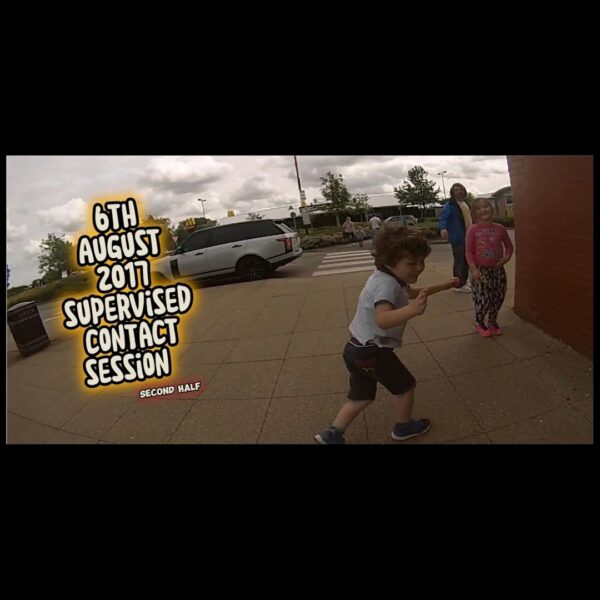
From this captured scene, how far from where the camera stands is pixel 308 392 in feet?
7.27

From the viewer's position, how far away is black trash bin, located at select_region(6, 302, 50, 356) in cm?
231

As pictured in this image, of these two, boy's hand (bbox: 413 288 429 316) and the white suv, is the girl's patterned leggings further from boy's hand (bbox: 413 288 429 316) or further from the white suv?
the white suv

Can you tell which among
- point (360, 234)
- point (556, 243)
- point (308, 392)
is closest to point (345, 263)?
point (360, 234)

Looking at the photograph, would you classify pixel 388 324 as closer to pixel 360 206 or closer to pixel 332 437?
pixel 332 437

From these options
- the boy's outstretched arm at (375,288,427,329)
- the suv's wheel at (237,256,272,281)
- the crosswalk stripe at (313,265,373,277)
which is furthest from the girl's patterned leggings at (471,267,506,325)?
the suv's wheel at (237,256,272,281)

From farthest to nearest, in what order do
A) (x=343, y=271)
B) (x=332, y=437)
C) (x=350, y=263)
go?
(x=350, y=263) → (x=343, y=271) → (x=332, y=437)

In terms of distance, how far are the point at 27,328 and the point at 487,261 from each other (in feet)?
13.7

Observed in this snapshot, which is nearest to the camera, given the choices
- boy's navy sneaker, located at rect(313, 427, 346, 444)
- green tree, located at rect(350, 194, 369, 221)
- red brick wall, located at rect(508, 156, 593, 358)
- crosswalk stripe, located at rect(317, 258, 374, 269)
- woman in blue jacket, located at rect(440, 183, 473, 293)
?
boy's navy sneaker, located at rect(313, 427, 346, 444)

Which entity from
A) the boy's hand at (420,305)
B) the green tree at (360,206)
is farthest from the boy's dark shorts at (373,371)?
the green tree at (360,206)

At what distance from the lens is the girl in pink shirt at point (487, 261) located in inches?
101

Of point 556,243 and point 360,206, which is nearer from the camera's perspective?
point 556,243

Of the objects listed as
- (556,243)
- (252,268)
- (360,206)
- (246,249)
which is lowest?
(252,268)

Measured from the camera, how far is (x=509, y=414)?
1.77 meters

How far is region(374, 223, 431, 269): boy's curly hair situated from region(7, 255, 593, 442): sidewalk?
41.4 inches
